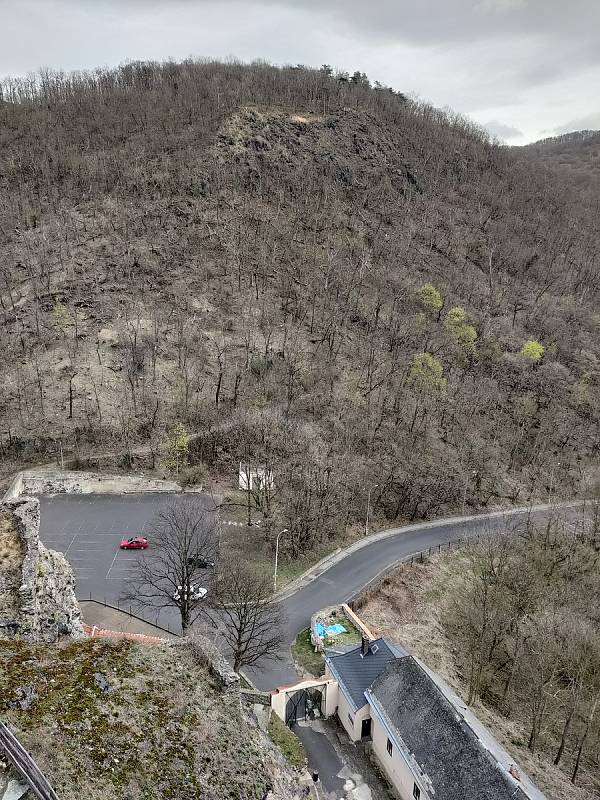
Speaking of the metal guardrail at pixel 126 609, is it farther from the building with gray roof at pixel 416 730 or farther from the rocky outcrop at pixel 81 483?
the rocky outcrop at pixel 81 483

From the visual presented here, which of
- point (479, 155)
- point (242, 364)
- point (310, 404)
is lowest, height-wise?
point (310, 404)

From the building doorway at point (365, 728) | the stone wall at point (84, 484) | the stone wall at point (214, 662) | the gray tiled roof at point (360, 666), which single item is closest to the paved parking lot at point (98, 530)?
the stone wall at point (84, 484)

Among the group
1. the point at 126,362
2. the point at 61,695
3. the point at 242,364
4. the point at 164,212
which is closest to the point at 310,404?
the point at 242,364

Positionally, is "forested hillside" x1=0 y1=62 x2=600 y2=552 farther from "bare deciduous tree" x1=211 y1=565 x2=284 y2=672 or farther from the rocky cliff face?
the rocky cliff face

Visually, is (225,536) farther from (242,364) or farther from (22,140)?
(22,140)

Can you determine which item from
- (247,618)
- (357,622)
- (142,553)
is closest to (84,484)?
(142,553)

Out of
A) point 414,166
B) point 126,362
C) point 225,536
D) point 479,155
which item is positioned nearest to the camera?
point 225,536

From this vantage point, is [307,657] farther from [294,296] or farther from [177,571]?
[294,296]
